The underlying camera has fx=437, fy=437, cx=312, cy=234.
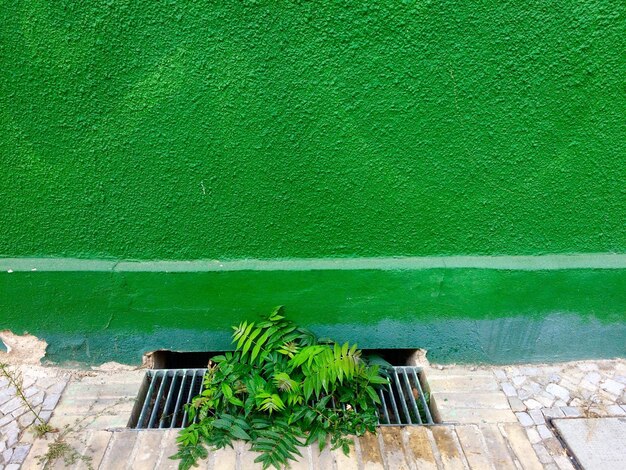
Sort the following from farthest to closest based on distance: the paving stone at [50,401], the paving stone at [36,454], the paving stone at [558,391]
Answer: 1. the paving stone at [558,391]
2. the paving stone at [50,401]
3. the paving stone at [36,454]

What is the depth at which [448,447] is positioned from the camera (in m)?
2.46


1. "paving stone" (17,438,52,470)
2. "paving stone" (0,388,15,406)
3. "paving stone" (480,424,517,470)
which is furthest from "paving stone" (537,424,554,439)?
"paving stone" (0,388,15,406)

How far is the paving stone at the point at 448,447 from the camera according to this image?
2.38m

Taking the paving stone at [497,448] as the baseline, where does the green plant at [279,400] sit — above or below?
above

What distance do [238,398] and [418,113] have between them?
1913 mm

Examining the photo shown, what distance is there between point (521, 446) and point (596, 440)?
45 cm

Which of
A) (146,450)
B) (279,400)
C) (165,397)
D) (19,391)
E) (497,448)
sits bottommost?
(497,448)

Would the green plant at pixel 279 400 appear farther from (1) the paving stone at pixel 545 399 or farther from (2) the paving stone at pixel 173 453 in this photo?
(1) the paving stone at pixel 545 399

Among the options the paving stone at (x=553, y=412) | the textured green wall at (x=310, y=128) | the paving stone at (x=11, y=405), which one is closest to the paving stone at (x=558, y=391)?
the paving stone at (x=553, y=412)

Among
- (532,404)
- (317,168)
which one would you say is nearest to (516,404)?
(532,404)

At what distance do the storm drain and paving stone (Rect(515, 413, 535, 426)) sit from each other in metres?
0.53

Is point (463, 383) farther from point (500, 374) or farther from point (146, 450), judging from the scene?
point (146, 450)

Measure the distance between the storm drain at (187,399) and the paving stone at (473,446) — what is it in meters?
0.19

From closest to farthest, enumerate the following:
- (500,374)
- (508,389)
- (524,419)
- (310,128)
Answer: (310,128) → (524,419) → (508,389) → (500,374)
